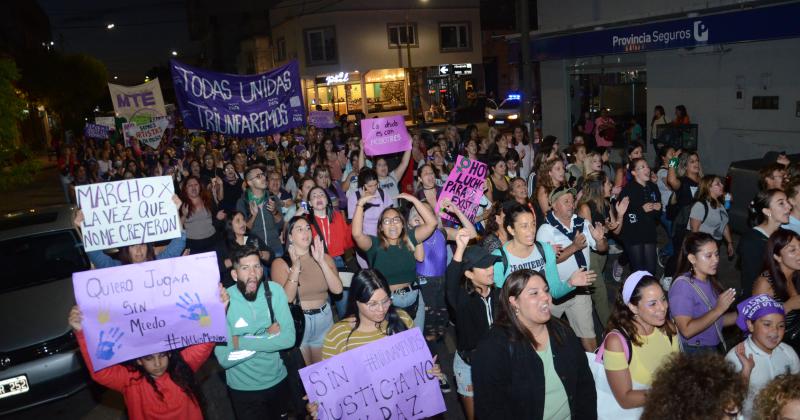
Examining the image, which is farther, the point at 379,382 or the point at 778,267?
the point at 778,267

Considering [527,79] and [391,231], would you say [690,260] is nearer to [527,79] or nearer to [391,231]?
[391,231]

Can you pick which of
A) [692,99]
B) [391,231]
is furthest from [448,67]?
[391,231]

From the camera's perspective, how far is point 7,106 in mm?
14141

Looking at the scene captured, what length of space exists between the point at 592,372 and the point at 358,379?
147 centimetres

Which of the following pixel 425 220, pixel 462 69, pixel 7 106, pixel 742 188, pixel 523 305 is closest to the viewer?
pixel 523 305

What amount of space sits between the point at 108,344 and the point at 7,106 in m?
12.3

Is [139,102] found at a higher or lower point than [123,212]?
higher

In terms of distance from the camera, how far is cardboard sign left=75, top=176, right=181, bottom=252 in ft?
18.1

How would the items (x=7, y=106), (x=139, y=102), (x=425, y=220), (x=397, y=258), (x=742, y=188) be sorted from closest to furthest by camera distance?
(x=397, y=258)
(x=425, y=220)
(x=742, y=188)
(x=7, y=106)
(x=139, y=102)

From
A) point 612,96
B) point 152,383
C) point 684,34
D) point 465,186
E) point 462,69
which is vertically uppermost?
point 462,69

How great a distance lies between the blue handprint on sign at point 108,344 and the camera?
4.29m

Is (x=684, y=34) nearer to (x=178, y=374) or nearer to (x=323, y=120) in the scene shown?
(x=323, y=120)

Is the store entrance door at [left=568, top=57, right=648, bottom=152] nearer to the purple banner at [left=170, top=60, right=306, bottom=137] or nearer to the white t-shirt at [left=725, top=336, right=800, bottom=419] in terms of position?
the purple banner at [left=170, top=60, right=306, bottom=137]

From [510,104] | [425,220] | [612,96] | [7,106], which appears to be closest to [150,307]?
[425,220]
